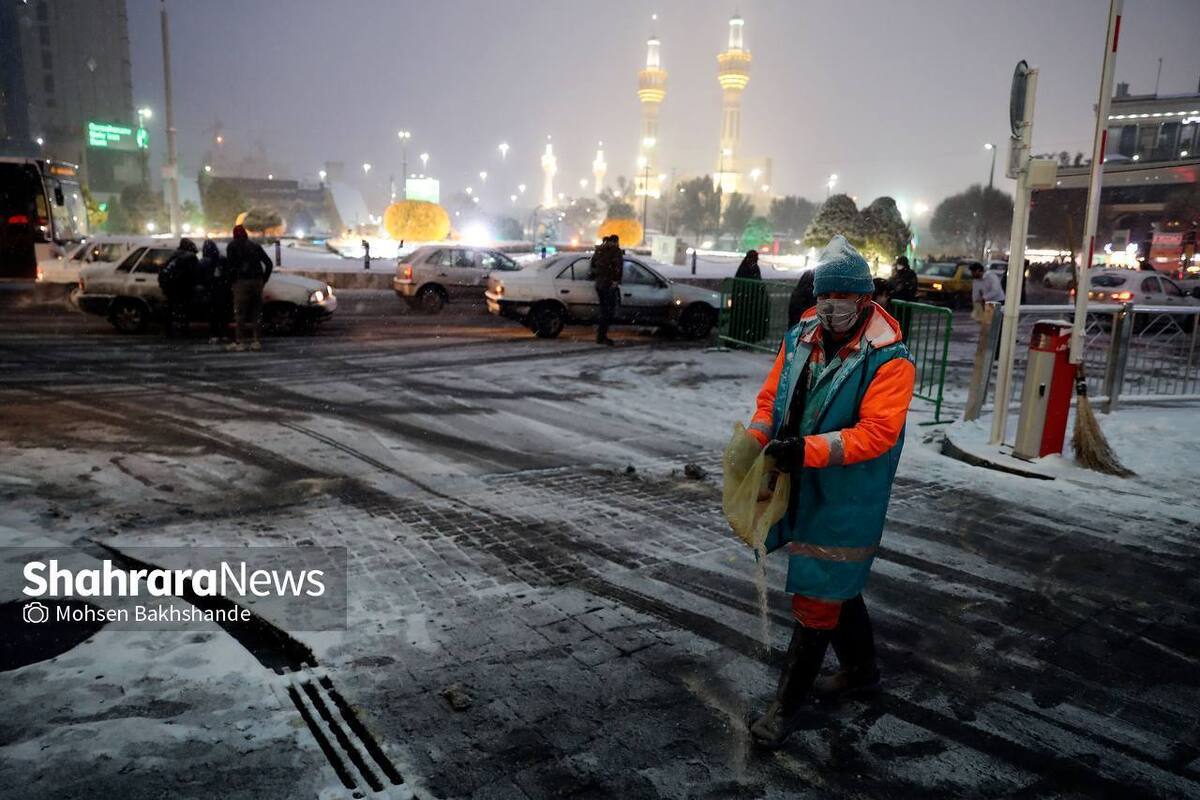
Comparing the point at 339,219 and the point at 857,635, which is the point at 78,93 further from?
the point at 857,635

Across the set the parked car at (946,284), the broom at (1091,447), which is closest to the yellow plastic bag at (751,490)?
the broom at (1091,447)

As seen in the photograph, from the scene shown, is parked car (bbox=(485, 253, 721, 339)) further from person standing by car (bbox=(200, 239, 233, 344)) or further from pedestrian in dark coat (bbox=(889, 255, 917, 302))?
person standing by car (bbox=(200, 239, 233, 344))

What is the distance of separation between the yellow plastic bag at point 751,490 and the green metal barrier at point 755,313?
1051 centimetres

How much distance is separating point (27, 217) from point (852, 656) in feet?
87.6

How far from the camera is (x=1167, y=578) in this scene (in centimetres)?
518

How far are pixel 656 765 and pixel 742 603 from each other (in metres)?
1.59

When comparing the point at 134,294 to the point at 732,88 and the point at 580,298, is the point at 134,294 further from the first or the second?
the point at 732,88

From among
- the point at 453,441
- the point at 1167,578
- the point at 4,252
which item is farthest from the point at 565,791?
the point at 4,252

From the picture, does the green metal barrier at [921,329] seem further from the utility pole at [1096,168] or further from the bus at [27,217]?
the bus at [27,217]

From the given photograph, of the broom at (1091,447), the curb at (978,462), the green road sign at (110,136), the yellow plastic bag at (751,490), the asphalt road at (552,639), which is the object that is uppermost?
the green road sign at (110,136)

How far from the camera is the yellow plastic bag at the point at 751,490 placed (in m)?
3.18

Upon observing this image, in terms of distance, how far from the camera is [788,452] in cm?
303

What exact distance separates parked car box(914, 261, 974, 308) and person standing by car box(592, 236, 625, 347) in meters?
15.9

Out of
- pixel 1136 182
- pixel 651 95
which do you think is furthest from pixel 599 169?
pixel 1136 182
